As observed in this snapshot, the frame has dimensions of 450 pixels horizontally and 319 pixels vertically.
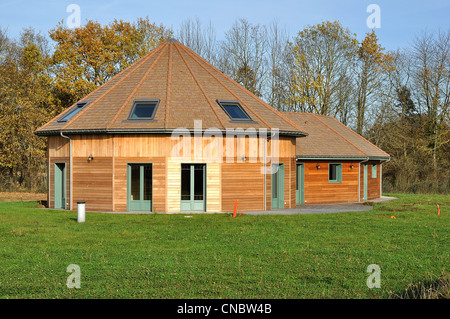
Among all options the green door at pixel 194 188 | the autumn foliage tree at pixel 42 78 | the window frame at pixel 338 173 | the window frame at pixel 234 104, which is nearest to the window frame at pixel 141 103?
the green door at pixel 194 188

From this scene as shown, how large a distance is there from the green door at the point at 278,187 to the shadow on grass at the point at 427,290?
536 inches

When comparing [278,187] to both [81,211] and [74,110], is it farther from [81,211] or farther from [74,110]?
[74,110]

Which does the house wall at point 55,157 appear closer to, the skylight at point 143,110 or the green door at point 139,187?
the green door at point 139,187

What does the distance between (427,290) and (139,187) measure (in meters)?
14.6

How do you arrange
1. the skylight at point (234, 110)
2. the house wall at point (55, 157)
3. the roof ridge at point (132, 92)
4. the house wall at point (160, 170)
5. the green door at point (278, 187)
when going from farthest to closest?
1. the green door at point (278, 187)
2. the skylight at point (234, 110)
3. the house wall at point (55, 157)
4. the roof ridge at point (132, 92)
5. the house wall at point (160, 170)

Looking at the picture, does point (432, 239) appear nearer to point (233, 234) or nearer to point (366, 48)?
point (233, 234)

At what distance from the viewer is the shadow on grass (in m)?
7.02

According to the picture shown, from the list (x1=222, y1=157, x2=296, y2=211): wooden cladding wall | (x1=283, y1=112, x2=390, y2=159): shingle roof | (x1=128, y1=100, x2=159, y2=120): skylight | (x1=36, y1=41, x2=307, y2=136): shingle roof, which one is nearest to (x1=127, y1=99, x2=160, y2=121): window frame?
(x1=128, y1=100, x2=159, y2=120): skylight

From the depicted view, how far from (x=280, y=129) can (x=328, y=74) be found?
19889 millimetres

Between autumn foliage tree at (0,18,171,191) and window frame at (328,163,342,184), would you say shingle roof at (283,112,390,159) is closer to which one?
window frame at (328,163,342,184)

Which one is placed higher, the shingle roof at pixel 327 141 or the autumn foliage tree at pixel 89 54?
the autumn foliage tree at pixel 89 54

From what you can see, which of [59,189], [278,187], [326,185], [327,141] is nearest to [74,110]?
[59,189]

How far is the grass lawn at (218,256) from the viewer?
305 inches
